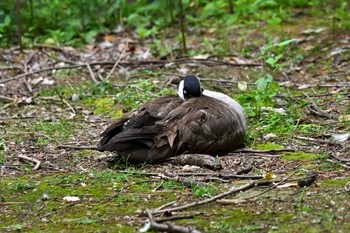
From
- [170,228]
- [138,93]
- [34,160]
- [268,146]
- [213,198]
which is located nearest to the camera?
[170,228]

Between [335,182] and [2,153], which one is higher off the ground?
[2,153]

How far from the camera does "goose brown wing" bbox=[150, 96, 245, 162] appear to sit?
6.60 metres

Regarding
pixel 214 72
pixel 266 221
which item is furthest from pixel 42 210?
pixel 214 72

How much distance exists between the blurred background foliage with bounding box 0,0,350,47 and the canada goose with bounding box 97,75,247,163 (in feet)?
17.9

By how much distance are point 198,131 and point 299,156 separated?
936 mm

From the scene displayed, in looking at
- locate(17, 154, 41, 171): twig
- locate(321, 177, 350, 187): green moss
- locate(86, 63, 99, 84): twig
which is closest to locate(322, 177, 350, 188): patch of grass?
locate(321, 177, 350, 187): green moss

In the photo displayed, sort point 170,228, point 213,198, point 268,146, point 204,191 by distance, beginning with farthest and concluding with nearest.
A: point 268,146 → point 204,191 → point 213,198 → point 170,228

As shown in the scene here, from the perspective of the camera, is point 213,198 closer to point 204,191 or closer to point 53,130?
point 204,191

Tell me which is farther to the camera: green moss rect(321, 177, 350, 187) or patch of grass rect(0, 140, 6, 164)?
patch of grass rect(0, 140, 6, 164)

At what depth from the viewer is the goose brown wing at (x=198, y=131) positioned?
6.60 meters

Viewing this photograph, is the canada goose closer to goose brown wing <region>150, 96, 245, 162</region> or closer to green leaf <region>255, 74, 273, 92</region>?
goose brown wing <region>150, 96, 245, 162</region>

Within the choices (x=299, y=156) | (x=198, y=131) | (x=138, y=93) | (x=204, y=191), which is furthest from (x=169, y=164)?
(x=138, y=93)

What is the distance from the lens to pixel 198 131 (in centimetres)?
670

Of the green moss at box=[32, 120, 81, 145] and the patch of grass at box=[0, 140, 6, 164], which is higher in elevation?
the patch of grass at box=[0, 140, 6, 164]
